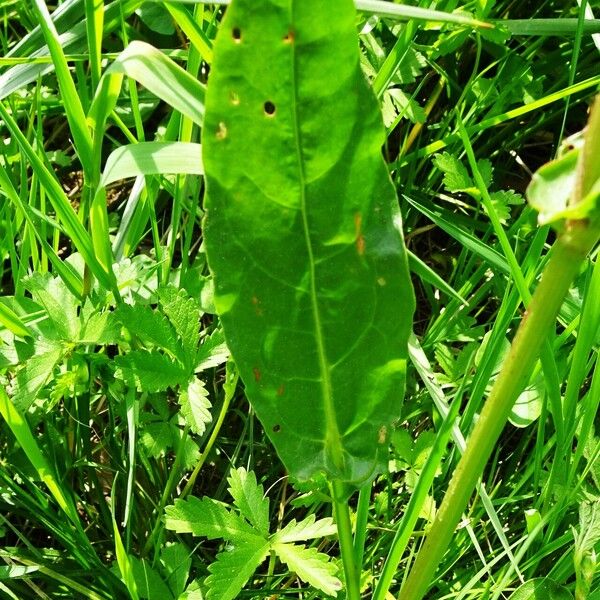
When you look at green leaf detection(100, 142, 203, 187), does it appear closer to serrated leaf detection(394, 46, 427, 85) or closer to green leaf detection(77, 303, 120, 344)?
green leaf detection(77, 303, 120, 344)

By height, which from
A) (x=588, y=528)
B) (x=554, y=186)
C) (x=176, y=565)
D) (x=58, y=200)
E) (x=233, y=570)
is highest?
(x=554, y=186)

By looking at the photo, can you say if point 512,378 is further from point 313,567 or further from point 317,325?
point 313,567

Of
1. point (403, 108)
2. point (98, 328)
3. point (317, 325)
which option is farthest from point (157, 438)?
point (403, 108)

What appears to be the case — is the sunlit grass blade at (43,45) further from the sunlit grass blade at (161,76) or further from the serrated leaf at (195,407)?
the serrated leaf at (195,407)

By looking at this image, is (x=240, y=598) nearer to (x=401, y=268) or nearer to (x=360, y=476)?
(x=360, y=476)

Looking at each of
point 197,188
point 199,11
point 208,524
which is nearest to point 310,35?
point 199,11

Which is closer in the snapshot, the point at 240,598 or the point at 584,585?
the point at 584,585
